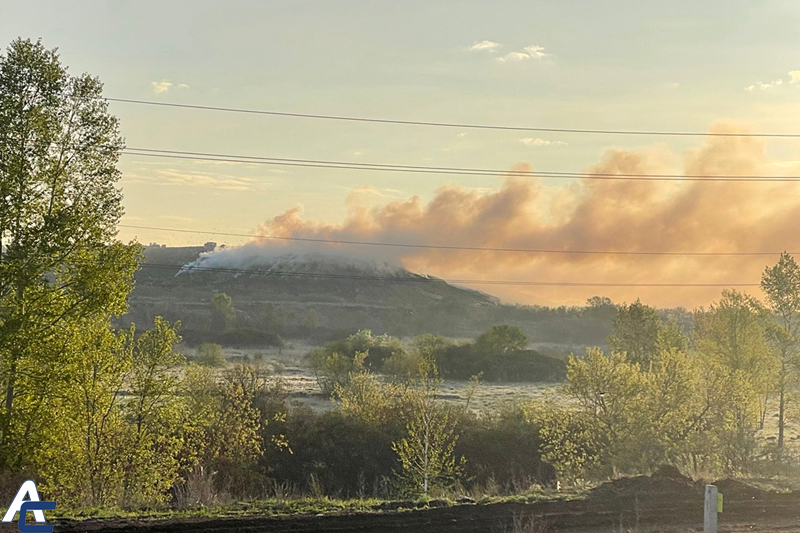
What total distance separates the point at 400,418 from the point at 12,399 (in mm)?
33994

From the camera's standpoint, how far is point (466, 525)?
20.3m

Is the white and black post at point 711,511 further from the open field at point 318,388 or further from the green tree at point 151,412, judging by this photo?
the open field at point 318,388

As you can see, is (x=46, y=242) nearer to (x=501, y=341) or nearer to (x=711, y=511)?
(x=711, y=511)

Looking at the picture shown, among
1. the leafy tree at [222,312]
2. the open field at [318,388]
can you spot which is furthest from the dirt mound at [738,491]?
the leafy tree at [222,312]

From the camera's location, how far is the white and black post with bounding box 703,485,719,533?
54.5ft

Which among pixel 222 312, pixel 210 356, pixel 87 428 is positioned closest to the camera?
pixel 87 428

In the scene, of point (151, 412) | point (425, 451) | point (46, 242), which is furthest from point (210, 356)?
point (46, 242)

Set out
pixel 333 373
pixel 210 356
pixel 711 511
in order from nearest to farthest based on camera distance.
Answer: pixel 711 511, pixel 333 373, pixel 210 356

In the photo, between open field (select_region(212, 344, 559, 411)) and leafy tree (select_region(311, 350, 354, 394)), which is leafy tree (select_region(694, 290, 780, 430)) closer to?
open field (select_region(212, 344, 559, 411))

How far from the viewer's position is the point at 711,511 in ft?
54.9

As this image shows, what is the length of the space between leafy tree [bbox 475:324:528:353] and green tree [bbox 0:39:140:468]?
280 ft

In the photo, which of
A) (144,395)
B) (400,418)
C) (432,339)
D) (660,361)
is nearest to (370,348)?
(432,339)

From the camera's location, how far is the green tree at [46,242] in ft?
81.6

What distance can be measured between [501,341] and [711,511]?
95.9 meters
